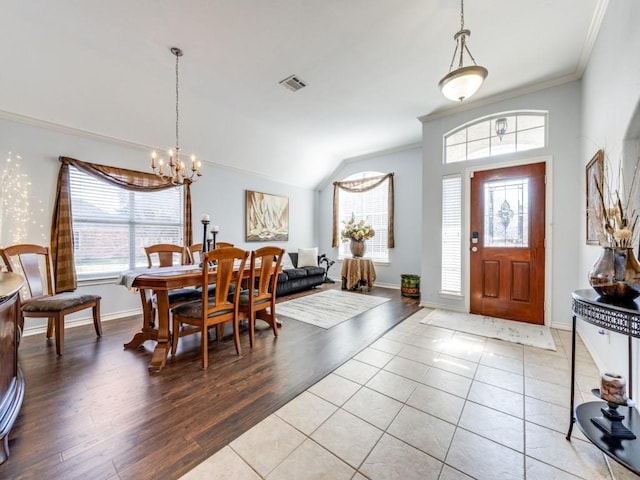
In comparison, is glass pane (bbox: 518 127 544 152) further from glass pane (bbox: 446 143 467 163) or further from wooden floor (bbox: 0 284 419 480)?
wooden floor (bbox: 0 284 419 480)

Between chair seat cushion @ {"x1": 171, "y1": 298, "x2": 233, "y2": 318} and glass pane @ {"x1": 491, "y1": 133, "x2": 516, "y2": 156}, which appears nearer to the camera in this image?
chair seat cushion @ {"x1": 171, "y1": 298, "x2": 233, "y2": 318}

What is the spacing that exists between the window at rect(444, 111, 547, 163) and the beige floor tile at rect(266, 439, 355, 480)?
159 inches

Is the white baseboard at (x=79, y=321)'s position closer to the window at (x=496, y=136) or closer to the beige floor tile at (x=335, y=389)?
the beige floor tile at (x=335, y=389)

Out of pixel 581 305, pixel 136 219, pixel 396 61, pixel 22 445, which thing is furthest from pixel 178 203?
pixel 581 305

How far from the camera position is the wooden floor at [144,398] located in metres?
1.34

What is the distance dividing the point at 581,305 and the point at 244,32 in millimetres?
3378

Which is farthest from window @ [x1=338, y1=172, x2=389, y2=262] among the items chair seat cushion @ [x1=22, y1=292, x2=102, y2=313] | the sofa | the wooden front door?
chair seat cushion @ [x1=22, y1=292, x2=102, y2=313]

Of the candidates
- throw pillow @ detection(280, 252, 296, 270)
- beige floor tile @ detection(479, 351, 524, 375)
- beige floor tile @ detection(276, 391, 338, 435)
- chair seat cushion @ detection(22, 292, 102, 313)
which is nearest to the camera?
beige floor tile @ detection(276, 391, 338, 435)

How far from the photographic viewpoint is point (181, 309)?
2416 millimetres

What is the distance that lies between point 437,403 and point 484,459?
449mm

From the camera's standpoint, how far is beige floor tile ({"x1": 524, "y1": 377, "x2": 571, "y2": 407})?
5.91ft

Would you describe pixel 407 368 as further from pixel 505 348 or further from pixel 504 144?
pixel 504 144

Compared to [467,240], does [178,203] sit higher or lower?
higher

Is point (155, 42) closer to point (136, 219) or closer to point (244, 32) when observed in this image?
point (244, 32)
